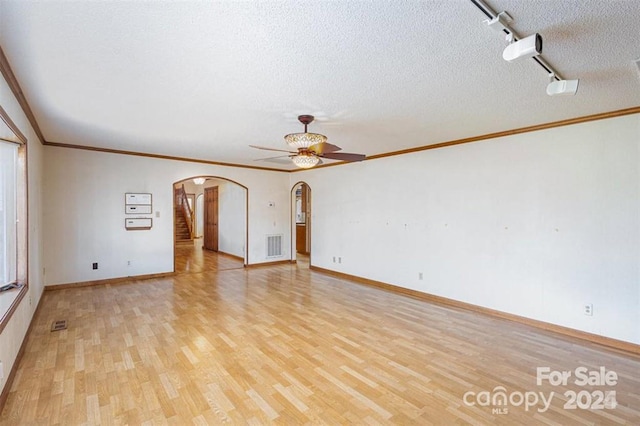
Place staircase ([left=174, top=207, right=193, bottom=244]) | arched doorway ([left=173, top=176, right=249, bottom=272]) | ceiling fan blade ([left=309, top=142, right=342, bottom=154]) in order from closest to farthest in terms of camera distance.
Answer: ceiling fan blade ([left=309, top=142, right=342, bottom=154]) < arched doorway ([left=173, top=176, right=249, bottom=272]) < staircase ([left=174, top=207, right=193, bottom=244])

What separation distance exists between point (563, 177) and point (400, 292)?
3.00 metres

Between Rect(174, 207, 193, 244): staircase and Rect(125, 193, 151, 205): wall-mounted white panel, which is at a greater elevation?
Rect(125, 193, 151, 205): wall-mounted white panel

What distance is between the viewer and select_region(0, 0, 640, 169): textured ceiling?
67.1 inches

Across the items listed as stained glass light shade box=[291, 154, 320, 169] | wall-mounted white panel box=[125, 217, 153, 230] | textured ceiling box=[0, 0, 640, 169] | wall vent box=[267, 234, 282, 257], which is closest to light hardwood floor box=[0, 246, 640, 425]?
wall-mounted white panel box=[125, 217, 153, 230]

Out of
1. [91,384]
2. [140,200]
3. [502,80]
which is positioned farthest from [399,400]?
[140,200]

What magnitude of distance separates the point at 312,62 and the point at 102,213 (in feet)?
18.1

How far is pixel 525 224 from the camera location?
3.99 metres

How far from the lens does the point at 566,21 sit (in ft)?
5.82

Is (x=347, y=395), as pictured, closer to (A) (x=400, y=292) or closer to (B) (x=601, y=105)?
(A) (x=400, y=292)

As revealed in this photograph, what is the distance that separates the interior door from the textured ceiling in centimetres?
686

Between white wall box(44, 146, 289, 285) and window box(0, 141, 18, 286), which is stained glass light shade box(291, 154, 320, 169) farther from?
white wall box(44, 146, 289, 285)

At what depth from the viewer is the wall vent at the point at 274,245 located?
8008 mm

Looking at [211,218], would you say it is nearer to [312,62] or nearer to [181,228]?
[181,228]

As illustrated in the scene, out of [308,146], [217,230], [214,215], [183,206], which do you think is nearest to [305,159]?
[308,146]
